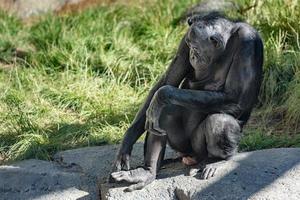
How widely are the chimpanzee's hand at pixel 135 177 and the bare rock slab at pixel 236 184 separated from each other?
2 cm

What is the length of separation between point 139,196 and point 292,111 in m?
1.84

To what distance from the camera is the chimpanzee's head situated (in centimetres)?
309

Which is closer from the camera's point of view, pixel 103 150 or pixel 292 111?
pixel 103 150

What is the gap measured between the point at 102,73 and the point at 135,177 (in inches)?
101

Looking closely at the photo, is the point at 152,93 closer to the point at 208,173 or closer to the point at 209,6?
the point at 208,173

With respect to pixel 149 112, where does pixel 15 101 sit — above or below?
below

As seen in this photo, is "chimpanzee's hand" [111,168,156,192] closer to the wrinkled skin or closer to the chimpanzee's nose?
the wrinkled skin

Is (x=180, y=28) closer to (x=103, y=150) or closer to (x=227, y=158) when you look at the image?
(x=103, y=150)

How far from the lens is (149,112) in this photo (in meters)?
3.13

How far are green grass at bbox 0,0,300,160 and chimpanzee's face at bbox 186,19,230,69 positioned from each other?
1337mm

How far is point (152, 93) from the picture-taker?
3375 mm

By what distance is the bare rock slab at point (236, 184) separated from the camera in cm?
317

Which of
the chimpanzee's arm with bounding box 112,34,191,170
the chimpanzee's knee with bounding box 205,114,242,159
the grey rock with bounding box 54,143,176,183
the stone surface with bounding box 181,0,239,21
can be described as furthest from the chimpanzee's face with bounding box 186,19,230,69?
the stone surface with bounding box 181,0,239,21

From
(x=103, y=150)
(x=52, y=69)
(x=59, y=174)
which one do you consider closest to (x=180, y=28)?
(x=52, y=69)
